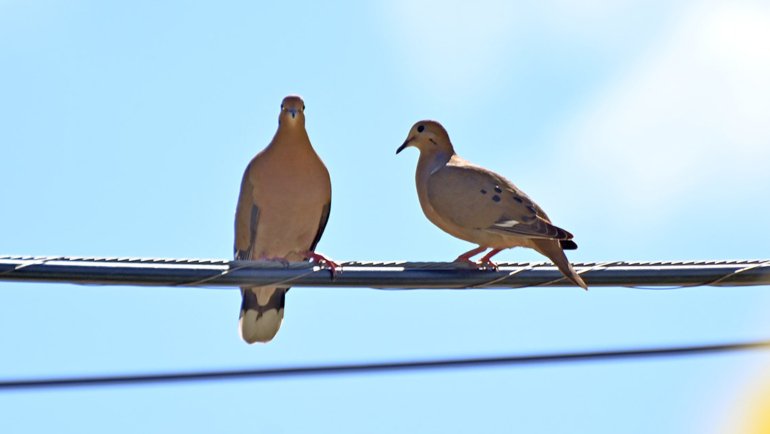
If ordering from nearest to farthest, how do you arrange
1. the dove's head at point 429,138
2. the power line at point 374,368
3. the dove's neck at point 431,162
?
the power line at point 374,368 → the dove's neck at point 431,162 → the dove's head at point 429,138

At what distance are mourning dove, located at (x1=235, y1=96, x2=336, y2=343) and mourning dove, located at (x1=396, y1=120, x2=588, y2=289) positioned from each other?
66 centimetres

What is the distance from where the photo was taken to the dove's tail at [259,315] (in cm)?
860

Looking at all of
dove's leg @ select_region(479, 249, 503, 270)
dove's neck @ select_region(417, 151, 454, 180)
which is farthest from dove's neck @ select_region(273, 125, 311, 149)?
dove's leg @ select_region(479, 249, 503, 270)

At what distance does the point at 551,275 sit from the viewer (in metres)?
6.43

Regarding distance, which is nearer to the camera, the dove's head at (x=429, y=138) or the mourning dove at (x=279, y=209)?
the mourning dove at (x=279, y=209)

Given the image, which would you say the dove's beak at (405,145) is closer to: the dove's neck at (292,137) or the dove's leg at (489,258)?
the dove's neck at (292,137)

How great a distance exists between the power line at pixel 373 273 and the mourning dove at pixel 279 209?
1.98 m

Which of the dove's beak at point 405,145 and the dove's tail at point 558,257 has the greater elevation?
the dove's beak at point 405,145

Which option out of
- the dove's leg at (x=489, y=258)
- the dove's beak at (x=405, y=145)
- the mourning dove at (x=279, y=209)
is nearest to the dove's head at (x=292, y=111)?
the mourning dove at (x=279, y=209)

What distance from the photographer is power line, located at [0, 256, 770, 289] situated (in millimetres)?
5453

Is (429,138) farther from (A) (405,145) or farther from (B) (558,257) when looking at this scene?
(B) (558,257)

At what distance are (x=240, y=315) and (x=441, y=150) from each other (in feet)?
5.14

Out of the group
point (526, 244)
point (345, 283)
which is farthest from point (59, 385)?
point (526, 244)

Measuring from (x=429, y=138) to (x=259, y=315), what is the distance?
1.49 meters
